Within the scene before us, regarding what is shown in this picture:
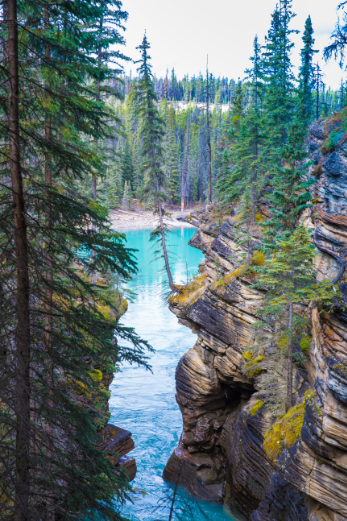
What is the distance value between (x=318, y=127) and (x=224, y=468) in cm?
1788

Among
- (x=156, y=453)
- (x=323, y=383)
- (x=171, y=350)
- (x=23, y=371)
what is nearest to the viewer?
(x=23, y=371)

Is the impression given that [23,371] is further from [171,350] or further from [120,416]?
[171,350]

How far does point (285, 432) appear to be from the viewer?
9344mm

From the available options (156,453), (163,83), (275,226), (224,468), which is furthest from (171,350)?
(163,83)

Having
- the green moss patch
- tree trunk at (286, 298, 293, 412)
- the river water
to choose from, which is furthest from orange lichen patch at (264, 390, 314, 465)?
the green moss patch

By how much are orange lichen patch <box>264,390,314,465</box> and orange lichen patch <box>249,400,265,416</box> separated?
1965 mm

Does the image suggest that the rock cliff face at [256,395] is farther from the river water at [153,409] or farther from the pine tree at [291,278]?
the river water at [153,409]

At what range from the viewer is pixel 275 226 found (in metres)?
14.9

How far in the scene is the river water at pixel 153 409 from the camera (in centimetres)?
1403

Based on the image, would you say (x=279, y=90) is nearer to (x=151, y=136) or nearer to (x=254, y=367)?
(x=151, y=136)

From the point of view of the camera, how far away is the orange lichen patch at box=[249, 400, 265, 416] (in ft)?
41.3

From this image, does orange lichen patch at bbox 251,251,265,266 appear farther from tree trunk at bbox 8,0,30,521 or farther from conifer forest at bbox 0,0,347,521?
tree trunk at bbox 8,0,30,521

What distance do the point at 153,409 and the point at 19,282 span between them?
18.0 metres

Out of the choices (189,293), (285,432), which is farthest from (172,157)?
(285,432)
